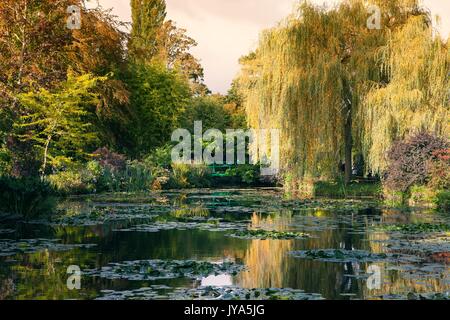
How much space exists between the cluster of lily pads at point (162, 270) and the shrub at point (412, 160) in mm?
14670

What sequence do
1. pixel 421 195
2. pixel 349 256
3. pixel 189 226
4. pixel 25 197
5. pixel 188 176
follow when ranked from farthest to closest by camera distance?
pixel 188 176
pixel 421 195
pixel 25 197
pixel 189 226
pixel 349 256

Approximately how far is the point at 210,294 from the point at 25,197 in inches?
432

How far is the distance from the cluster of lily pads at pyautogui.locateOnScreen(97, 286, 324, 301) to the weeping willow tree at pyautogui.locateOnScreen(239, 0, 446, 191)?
19.1m

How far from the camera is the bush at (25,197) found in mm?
17844

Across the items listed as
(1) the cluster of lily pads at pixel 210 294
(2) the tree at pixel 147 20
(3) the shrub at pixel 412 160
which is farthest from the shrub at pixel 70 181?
(2) the tree at pixel 147 20

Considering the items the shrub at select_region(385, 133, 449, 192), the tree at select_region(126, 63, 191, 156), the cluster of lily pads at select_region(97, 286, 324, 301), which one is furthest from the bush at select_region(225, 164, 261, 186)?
the cluster of lily pads at select_region(97, 286, 324, 301)

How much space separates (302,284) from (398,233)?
649cm

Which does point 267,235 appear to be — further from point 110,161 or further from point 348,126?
point 110,161

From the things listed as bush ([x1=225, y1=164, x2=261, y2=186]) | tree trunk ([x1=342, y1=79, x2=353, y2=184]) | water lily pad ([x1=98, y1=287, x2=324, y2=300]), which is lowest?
water lily pad ([x1=98, y1=287, x2=324, y2=300])

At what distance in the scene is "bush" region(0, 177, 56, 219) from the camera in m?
17.8

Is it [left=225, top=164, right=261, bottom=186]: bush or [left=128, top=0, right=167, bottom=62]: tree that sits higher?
[left=128, top=0, right=167, bottom=62]: tree

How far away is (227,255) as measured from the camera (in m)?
12.1

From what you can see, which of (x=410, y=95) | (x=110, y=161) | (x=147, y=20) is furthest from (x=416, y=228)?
(x=147, y=20)

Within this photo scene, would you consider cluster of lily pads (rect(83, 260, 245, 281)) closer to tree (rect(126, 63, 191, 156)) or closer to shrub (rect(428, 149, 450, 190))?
shrub (rect(428, 149, 450, 190))
